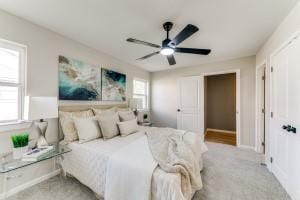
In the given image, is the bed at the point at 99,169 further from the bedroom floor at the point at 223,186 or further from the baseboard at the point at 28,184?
the baseboard at the point at 28,184

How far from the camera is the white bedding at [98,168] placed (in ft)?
4.03

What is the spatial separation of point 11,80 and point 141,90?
11.5 feet

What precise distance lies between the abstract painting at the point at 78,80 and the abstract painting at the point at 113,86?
0.16 m

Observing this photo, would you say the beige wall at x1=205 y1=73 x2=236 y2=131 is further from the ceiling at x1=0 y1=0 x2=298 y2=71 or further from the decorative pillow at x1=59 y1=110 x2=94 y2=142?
the decorative pillow at x1=59 y1=110 x2=94 y2=142

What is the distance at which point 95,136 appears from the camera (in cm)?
231

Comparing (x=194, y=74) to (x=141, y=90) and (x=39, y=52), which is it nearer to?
(x=141, y=90)

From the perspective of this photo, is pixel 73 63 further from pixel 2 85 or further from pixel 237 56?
pixel 237 56

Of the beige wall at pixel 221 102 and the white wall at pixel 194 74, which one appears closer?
the white wall at pixel 194 74

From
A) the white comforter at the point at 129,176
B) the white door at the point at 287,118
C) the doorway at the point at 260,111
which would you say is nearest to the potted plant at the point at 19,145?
the white comforter at the point at 129,176

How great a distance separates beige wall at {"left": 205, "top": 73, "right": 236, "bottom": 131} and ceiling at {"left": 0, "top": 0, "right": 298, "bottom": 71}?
3037 millimetres

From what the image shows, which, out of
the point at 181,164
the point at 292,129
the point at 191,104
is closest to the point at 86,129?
the point at 181,164

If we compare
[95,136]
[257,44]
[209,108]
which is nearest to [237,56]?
[257,44]

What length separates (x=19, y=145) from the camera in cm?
165

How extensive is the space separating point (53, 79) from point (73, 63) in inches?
19.6
